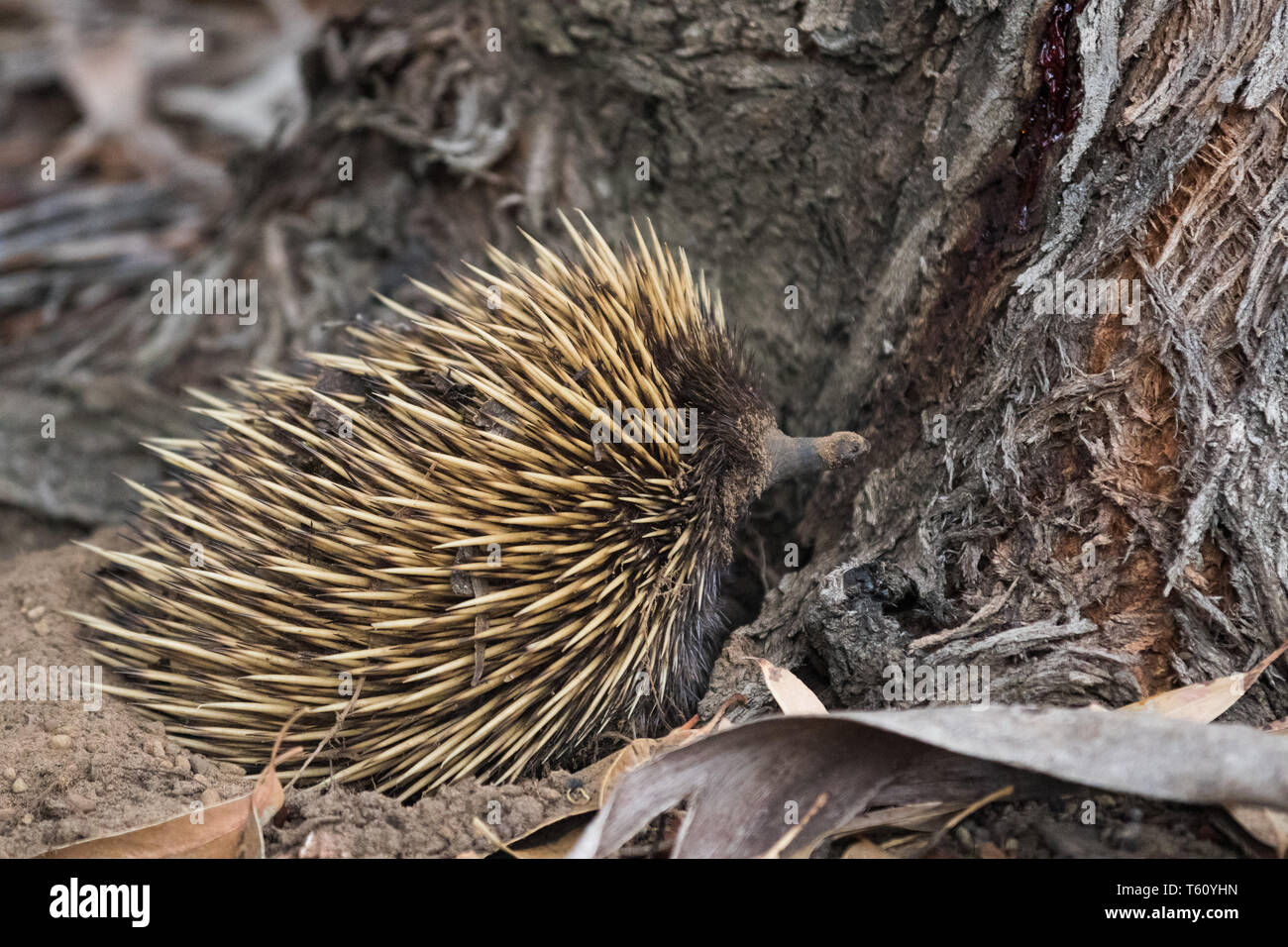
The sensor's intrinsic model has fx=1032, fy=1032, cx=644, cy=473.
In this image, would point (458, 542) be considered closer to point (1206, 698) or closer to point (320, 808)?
point (320, 808)

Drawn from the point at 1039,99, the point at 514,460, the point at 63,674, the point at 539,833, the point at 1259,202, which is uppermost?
the point at 1039,99

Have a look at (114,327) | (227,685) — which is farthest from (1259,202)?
(114,327)

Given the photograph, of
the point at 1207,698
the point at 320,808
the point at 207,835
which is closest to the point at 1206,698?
the point at 1207,698

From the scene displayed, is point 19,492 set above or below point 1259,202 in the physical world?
below

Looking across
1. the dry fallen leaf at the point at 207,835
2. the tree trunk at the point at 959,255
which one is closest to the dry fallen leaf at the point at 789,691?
the tree trunk at the point at 959,255

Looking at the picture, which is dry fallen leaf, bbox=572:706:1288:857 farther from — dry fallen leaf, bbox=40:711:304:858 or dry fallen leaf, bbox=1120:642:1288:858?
dry fallen leaf, bbox=40:711:304:858

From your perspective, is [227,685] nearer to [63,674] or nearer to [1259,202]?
[63,674]

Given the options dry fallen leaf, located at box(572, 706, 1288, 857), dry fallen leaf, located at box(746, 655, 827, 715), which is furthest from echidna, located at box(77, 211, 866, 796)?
dry fallen leaf, located at box(572, 706, 1288, 857)
